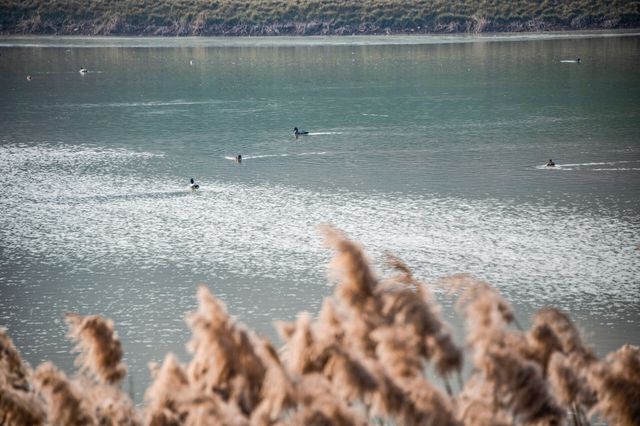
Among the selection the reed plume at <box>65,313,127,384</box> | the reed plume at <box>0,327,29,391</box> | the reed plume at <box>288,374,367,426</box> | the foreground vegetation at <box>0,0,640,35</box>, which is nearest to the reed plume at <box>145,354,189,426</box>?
the reed plume at <box>65,313,127,384</box>

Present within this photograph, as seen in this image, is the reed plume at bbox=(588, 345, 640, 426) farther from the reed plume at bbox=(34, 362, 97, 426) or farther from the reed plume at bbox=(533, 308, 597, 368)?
the reed plume at bbox=(34, 362, 97, 426)

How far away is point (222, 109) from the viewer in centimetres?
5234

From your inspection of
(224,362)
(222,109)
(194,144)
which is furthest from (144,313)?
(222,109)

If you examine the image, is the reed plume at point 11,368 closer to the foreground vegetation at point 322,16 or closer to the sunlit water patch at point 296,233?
the sunlit water patch at point 296,233

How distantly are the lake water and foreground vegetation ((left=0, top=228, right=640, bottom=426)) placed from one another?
320 inches

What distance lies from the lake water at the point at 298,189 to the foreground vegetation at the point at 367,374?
8.13m

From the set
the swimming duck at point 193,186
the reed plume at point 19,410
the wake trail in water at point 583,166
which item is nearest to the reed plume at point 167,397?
the reed plume at point 19,410

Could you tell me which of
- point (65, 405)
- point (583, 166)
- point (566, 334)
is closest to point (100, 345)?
point (65, 405)

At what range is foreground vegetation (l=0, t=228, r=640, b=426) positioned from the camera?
7.80m

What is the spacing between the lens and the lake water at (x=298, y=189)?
22891mm

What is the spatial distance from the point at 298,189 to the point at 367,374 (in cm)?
2613

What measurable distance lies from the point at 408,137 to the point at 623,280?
67.6ft

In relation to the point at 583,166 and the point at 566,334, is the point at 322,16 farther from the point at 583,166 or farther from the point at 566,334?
the point at 566,334

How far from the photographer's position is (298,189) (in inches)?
1330
